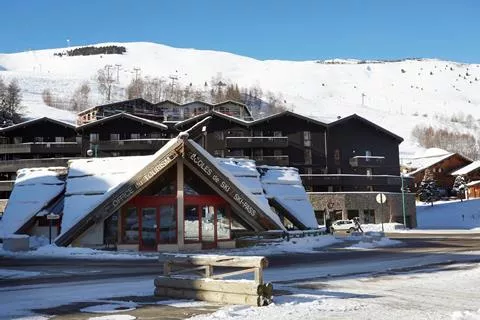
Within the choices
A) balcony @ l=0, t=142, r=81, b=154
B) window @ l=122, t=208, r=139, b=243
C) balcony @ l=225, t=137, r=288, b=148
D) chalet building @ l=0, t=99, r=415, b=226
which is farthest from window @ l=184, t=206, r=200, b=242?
balcony @ l=0, t=142, r=81, b=154

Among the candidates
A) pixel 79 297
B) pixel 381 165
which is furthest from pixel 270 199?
pixel 381 165

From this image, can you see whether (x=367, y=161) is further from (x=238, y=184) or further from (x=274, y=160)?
(x=238, y=184)

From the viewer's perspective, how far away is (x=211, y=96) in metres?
198

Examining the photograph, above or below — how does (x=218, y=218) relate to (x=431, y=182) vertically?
below

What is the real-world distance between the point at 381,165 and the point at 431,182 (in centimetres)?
2154

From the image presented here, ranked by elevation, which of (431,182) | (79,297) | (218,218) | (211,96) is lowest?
(79,297)

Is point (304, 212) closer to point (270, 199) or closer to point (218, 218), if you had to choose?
point (270, 199)

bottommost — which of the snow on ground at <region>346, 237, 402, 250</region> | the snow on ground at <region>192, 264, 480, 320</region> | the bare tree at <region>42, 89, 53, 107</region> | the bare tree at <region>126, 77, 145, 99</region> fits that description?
the snow on ground at <region>192, 264, 480, 320</region>

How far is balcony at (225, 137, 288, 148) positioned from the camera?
241ft

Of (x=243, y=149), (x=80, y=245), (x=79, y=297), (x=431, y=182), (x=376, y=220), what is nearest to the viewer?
(x=79, y=297)

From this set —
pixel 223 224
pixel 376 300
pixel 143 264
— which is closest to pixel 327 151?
pixel 223 224

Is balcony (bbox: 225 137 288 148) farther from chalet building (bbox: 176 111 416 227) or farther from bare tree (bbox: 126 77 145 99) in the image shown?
bare tree (bbox: 126 77 145 99)

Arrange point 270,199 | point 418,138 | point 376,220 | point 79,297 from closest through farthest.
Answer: point 79,297 → point 270,199 → point 376,220 → point 418,138

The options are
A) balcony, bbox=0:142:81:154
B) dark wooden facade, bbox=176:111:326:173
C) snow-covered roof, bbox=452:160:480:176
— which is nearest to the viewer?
balcony, bbox=0:142:81:154
